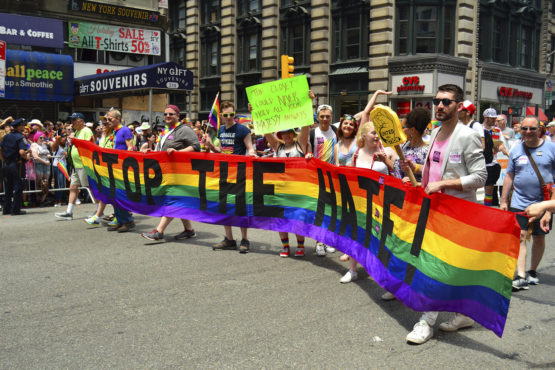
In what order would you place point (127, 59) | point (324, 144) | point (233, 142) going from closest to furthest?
1. point (324, 144)
2. point (233, 142)
3. point (127, 59)

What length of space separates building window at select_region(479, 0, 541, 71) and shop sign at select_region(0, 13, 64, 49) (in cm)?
2134

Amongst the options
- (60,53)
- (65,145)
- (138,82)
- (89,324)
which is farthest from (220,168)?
(60,53)

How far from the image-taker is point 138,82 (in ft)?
63.9

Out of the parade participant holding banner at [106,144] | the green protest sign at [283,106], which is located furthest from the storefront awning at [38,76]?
the green protest sign at [283,106]

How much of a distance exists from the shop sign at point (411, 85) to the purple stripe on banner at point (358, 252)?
62.0 feet

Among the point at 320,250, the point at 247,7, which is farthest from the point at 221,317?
the point at 247,7

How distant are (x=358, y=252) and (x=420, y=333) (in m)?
1.61

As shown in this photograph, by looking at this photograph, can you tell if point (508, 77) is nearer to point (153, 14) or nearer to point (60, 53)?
point (153, 14)

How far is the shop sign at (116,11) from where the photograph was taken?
27.2 metres

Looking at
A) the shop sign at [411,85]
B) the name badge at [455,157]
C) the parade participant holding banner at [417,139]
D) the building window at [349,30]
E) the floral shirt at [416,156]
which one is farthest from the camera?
the building window at [349,30]

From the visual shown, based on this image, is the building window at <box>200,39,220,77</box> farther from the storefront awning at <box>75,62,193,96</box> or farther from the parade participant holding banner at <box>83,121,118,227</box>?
the parade participant holding banner at <box>83,121,118,227</box>

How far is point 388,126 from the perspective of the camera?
4.69 metres

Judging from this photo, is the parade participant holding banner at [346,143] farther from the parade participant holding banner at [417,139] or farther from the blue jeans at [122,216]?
the blue jeans at [122,216]

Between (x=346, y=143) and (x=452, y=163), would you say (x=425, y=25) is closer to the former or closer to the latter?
(x=346, y=143)
